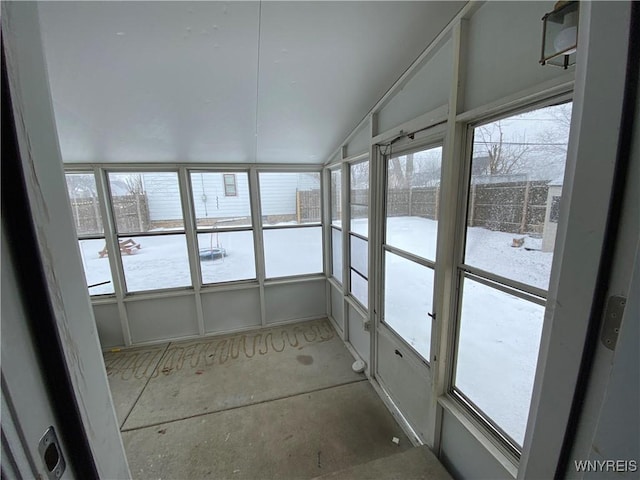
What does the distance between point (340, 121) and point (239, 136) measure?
41.8 inches

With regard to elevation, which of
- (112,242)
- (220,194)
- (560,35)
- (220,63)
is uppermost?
(220,63)

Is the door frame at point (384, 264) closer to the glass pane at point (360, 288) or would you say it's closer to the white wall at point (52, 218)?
the glass pane at point (360, 288)

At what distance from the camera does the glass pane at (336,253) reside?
3.72 metres

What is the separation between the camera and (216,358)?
11.0ft

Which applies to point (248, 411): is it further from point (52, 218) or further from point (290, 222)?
point (52, 218)

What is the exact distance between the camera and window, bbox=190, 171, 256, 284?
3674mm

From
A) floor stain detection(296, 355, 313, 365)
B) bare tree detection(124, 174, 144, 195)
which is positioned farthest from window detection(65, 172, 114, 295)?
floor stain detection(296, 355, 313, 365)

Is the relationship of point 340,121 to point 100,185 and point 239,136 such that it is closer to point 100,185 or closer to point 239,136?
point 239,136

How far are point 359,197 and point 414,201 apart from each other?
41.3 inches

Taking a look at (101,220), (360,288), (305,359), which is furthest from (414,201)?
(101,220)

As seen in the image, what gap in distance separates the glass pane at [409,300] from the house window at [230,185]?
2.51 m

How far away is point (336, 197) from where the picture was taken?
371 centimetres

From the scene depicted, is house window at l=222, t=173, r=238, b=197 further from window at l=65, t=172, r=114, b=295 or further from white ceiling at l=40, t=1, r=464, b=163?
window at l=65, t=172, r=114, b=295

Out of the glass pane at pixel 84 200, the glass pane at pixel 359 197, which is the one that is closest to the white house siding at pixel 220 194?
the glass pane at pixel 84 200
